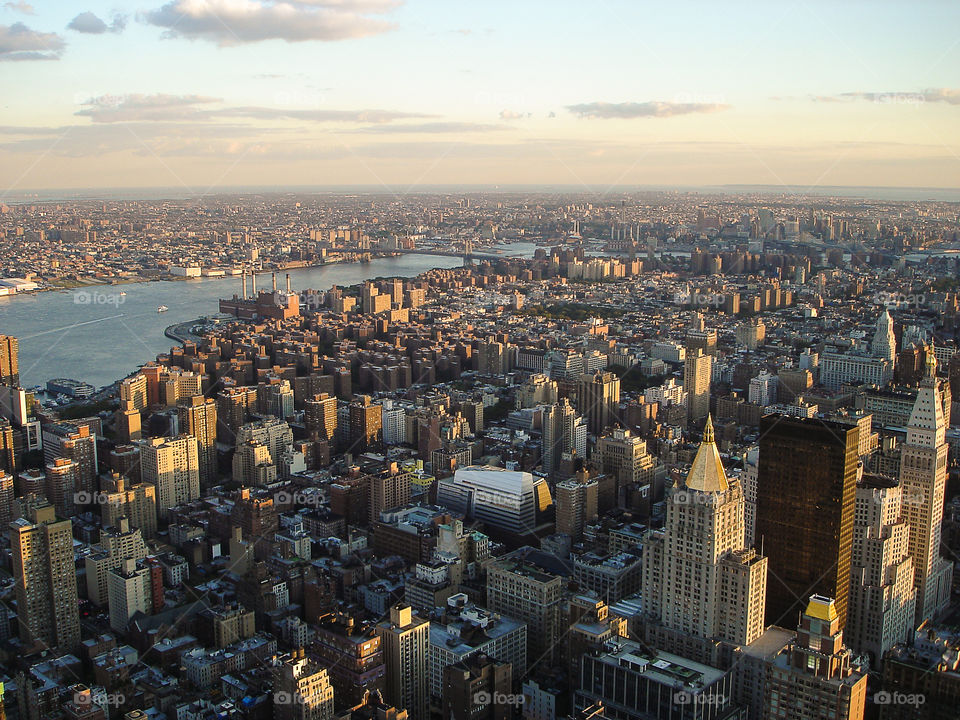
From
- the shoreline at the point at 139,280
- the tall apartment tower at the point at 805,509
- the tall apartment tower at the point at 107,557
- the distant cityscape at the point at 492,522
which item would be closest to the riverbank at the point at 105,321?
the shoreline at the point at 139,280

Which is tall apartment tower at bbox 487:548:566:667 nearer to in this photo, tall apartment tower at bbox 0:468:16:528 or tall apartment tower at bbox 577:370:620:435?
tall apartment tower at bbox 0:468:16:528

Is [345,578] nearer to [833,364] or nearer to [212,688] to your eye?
[212,688]

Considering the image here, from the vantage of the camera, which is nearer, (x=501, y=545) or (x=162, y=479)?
(x=501, y=545)

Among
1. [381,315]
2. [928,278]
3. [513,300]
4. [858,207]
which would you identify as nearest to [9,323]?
[381,315]

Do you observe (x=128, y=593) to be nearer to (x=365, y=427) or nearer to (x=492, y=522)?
(x=492, y=522)

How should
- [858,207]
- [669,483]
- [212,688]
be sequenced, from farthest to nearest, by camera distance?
[858,207] < [669,483] < [212,688]
